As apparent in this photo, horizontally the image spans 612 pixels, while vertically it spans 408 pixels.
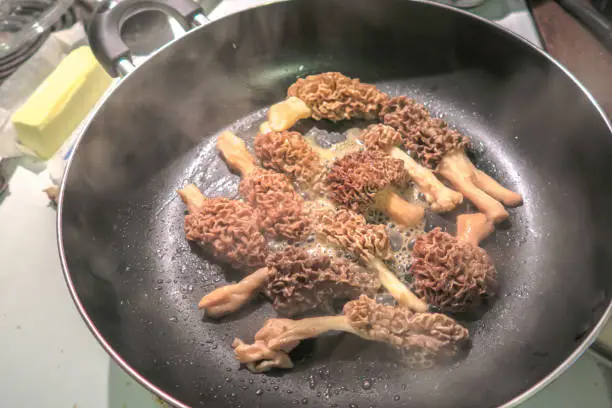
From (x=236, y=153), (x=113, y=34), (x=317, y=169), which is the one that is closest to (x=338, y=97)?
(x=317, y=169)

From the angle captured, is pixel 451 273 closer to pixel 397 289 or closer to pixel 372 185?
pixel 397 289

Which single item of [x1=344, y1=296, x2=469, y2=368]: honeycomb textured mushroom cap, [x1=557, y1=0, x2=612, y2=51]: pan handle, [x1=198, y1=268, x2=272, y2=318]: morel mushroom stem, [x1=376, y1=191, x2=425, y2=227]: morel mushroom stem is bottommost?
[x1=344, y1=296, x2=469, y2=368]: honeycomb textured mushroom cap

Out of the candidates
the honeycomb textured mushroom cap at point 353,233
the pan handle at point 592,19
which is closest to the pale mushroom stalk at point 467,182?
the honeycomb textured mushroom cap at point 353,233

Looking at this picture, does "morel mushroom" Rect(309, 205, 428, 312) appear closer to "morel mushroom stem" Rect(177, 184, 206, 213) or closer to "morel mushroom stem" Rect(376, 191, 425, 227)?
"morel mushroom stem" Rect(376, 191, 425, 227)

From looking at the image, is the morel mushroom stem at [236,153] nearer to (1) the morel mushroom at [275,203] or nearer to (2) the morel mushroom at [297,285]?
(1) the morel mushroom at [275,203]

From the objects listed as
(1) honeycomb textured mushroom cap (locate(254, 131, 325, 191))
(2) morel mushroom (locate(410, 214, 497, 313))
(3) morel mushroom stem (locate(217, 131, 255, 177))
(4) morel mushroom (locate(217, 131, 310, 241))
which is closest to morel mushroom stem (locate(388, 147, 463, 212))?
(2) morel mushroom (locate(410, 214, 497, 313))

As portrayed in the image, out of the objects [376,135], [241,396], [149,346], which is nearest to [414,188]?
[376,135]
